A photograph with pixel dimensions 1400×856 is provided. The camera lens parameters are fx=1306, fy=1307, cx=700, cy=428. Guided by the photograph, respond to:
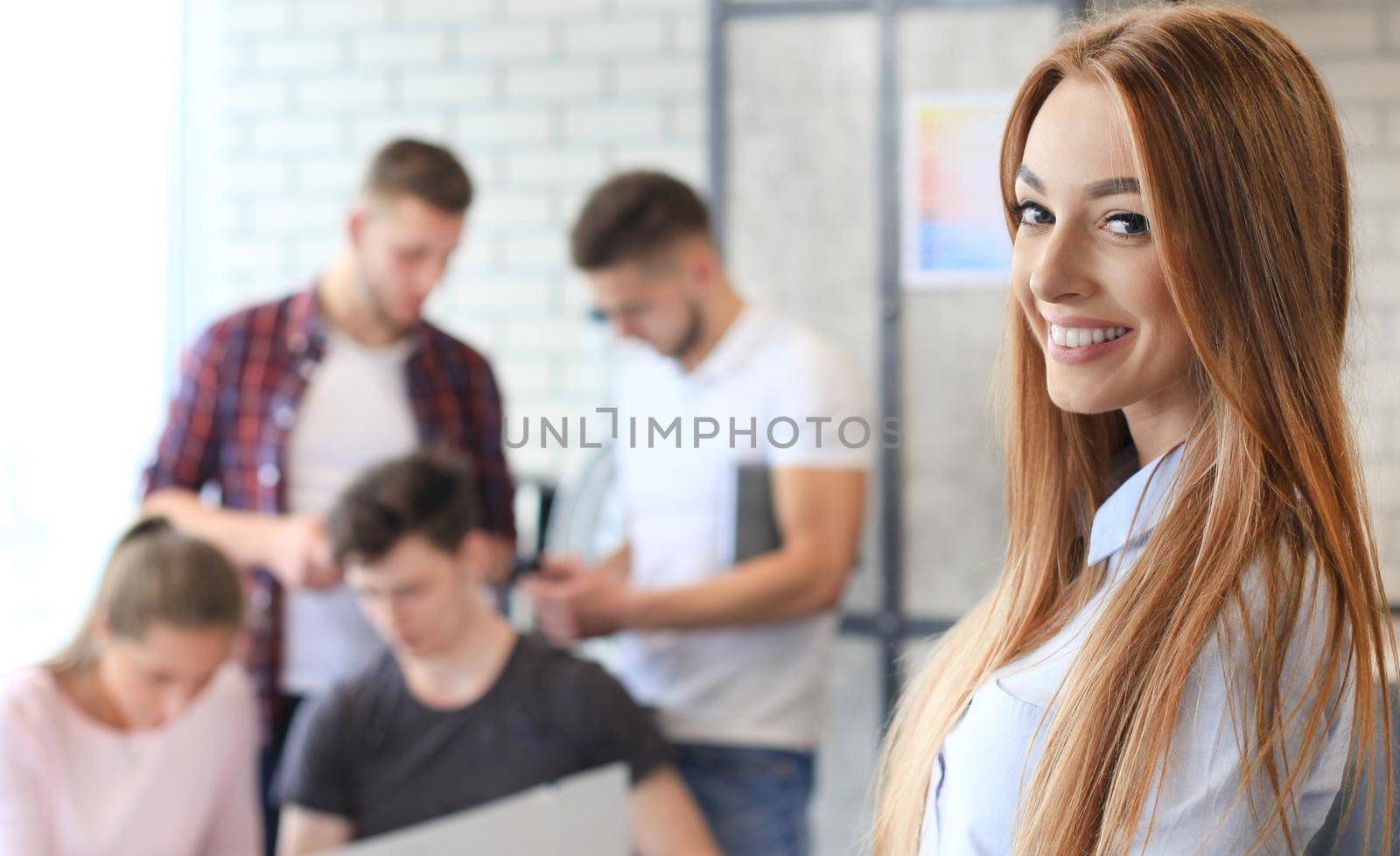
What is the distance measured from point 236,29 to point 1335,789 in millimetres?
3296

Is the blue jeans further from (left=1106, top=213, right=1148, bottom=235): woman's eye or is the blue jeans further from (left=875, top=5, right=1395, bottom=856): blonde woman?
(left=1106, top=213, right=1148, bottom=235): woman's eye

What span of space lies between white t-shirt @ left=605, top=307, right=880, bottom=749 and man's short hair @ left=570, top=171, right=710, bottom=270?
19cm

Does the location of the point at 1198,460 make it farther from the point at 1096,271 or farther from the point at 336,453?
the point at 336,453

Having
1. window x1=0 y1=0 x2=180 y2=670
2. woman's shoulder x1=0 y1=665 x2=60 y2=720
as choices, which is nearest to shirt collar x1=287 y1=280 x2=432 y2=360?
woman's shoulder x1=0 y1=665 x2=60 y2=720

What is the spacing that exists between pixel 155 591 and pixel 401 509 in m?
0.41

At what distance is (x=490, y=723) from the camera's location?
2.15 meters

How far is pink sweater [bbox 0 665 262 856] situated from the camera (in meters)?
1.82

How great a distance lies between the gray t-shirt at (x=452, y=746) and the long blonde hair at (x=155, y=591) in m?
0.24

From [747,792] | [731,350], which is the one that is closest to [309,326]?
[731,350]

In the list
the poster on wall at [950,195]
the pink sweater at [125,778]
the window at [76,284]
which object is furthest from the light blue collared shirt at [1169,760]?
the window at [76,284]

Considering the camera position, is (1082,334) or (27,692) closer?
(1082,334)

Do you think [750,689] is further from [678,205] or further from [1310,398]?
[1310,398]

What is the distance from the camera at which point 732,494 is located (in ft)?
7.11

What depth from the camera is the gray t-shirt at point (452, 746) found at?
2.11 meters
